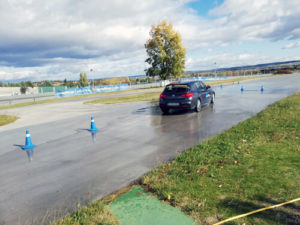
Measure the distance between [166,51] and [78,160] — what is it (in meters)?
39.9

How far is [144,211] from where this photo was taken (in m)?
3.40

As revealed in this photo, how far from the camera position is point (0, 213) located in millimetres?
3688

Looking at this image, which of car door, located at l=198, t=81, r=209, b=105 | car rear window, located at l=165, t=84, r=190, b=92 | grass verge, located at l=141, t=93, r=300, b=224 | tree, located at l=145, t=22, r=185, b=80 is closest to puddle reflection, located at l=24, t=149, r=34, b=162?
grass verge, located at l=141, t=93, r=300, b=224

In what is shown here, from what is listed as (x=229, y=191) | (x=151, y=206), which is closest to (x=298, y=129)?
(x=229, y=191)

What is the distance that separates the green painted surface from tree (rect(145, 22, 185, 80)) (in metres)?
40.0

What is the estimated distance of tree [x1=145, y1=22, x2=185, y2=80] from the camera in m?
42.6

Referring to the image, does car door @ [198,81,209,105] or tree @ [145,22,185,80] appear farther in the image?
tree @ [145,22,185,80]

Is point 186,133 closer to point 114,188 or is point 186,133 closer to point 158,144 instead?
point 158,144

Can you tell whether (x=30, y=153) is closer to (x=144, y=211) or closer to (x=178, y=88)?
(x=144, y=211)

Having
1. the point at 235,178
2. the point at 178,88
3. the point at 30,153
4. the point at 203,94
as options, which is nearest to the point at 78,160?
the point at 30,153

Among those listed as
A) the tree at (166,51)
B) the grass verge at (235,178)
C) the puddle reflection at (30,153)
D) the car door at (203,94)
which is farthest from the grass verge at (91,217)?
the tree at (166,51)

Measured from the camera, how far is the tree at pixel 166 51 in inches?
1678

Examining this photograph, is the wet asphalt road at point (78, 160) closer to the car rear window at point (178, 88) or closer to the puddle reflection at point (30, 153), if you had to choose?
the puddle reflection at point (30, 153)

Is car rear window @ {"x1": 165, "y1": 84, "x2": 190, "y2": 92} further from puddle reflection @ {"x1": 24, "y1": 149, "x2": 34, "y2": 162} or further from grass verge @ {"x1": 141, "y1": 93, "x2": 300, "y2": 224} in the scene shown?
puddle reflection @ {"x1": 24, "y1": 149, "x2": 34, "y2": 162}
